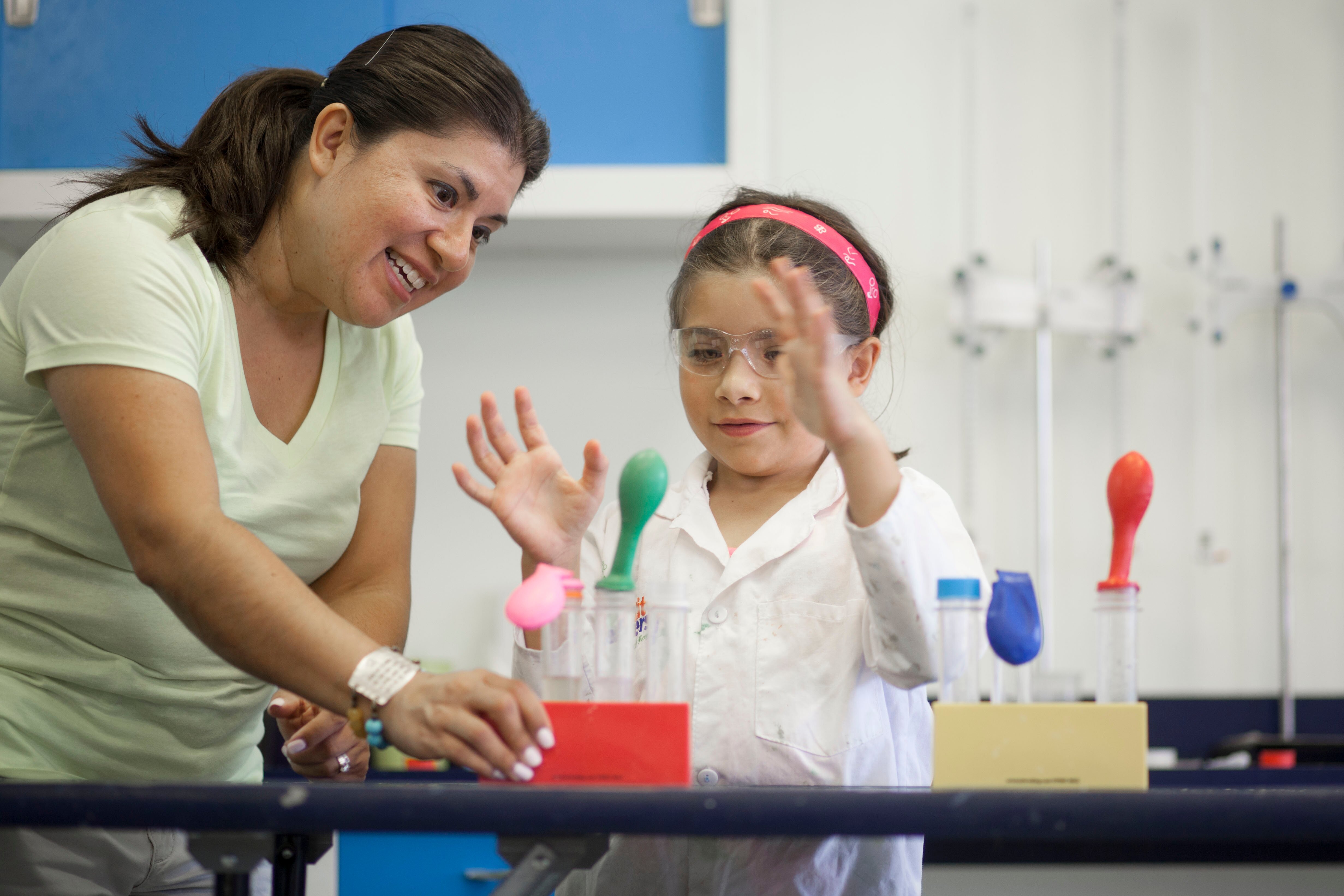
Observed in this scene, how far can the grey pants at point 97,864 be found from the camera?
902 mm

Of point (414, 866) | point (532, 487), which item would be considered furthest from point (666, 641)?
point (414, 866)

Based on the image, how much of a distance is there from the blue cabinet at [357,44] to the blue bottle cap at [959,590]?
148cm

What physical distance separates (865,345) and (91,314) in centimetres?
73

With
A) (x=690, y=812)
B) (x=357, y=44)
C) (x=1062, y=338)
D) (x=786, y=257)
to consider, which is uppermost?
(x=357, y=44)

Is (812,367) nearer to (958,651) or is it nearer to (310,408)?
(958,651)

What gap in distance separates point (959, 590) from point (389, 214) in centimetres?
62

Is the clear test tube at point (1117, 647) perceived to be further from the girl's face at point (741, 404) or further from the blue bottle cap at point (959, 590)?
the girl's face at point (741, 404)

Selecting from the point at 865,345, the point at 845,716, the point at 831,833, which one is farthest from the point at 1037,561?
the point at 831,833

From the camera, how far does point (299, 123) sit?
1.17 meters

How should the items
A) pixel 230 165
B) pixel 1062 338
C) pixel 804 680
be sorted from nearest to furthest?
pixel 804 680 → pixel 230 165 → pixel 1062 338

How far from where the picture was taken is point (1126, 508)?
872 mm

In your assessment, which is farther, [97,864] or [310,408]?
[310,408]

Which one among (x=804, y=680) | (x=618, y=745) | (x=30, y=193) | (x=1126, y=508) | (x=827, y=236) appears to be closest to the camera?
(x=618, y=745)

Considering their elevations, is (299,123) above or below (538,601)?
above
